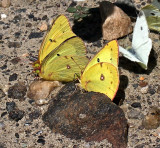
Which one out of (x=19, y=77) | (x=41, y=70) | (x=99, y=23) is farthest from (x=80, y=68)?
(x=99, y=23)

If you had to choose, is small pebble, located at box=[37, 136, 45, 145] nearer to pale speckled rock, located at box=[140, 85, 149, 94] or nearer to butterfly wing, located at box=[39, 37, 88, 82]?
butterfly wing, located at box=[39, 37, 88, 82]

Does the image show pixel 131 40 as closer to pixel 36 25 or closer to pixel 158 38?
pixel 158 38

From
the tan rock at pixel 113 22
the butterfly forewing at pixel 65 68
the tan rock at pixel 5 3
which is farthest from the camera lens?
the tan rock at pixel 5 3

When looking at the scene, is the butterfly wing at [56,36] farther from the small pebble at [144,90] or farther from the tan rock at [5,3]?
the tan rock at [5,3]

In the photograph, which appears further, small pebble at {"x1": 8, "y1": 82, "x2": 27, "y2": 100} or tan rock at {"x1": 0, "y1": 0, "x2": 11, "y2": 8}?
tan rock at {"x1": 0, "y1": 0, "x2": 11, "y2": 8}

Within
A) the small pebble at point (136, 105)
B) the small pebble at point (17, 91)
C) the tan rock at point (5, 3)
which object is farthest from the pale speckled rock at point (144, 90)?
the tan rock at point (5, 3)

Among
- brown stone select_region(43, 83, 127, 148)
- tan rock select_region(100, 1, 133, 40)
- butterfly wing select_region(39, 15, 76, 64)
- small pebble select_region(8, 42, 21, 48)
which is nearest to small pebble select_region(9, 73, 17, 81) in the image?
butterfly wing select_region(39, 15, 76, 64)
